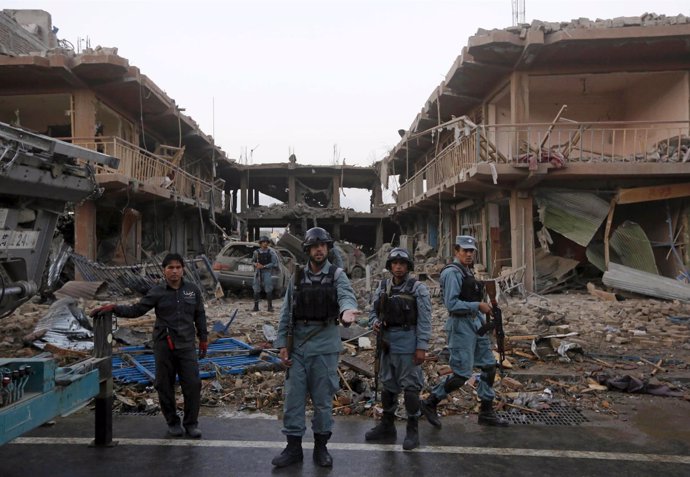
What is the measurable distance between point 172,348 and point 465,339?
98.9 inches

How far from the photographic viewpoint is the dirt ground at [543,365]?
4.95 m

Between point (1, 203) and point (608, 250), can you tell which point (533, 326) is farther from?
point (1, 203)

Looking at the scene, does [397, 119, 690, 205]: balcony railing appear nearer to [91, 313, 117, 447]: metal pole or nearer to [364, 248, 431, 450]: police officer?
[364, 248, 431, 450]: police officer

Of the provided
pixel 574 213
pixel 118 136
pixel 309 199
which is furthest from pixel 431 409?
pixel 309 199

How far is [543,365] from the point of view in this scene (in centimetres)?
613

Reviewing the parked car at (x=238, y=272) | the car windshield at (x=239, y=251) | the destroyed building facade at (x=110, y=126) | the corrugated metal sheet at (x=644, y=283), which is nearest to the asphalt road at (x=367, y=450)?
the corrugated metal sheet at (x=644, y=283)

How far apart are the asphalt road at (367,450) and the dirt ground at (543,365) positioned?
43 centimetres

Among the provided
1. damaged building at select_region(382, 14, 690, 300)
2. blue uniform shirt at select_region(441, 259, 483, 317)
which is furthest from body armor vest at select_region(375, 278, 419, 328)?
damaged building at select_region(382, 14, 690, 300)

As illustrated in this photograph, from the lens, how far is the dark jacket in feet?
13.5

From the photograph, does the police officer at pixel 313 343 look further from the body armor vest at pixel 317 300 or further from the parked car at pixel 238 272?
the parked car at pixel 238 272

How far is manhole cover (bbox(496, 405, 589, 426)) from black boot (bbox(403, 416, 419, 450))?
1158 mm

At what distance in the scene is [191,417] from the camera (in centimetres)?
411

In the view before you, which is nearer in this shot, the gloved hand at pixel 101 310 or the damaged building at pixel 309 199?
the gloved hand at pixel 101 310

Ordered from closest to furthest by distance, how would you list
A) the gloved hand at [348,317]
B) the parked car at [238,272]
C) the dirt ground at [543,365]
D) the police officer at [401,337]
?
the gloved hand at [348,317], the police officer at [401,337], the dirt ground at [543,365], the parked car at [238,272]
